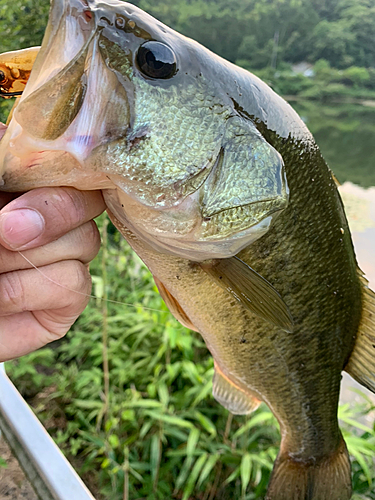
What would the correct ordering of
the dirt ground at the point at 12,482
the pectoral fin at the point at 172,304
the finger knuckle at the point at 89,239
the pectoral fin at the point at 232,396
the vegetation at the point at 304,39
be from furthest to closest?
the vegetation at the point at 304,39 < the dirt ground at the point at 12,482 < the pectoral fin at the point at 232,396 < the pectoral fin at the point at 172,304 < the finger knuckle at the point at 89,239

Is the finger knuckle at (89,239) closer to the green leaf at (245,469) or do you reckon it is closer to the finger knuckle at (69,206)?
the finger knuckle at (69,206)

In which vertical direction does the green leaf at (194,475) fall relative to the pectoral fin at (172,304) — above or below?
below

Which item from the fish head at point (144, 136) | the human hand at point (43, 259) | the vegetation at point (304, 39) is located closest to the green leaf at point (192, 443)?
the human hand at point (43, 259)

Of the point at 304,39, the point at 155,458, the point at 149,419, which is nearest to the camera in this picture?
the point at 155,458

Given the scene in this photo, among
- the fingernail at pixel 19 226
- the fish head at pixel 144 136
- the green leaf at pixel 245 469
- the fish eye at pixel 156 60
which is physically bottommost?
the green leaf at pixel 245 469

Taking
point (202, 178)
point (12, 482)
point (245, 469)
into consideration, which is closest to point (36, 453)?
point (12, 482)

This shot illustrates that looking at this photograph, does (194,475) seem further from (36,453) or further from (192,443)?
(36,453)
